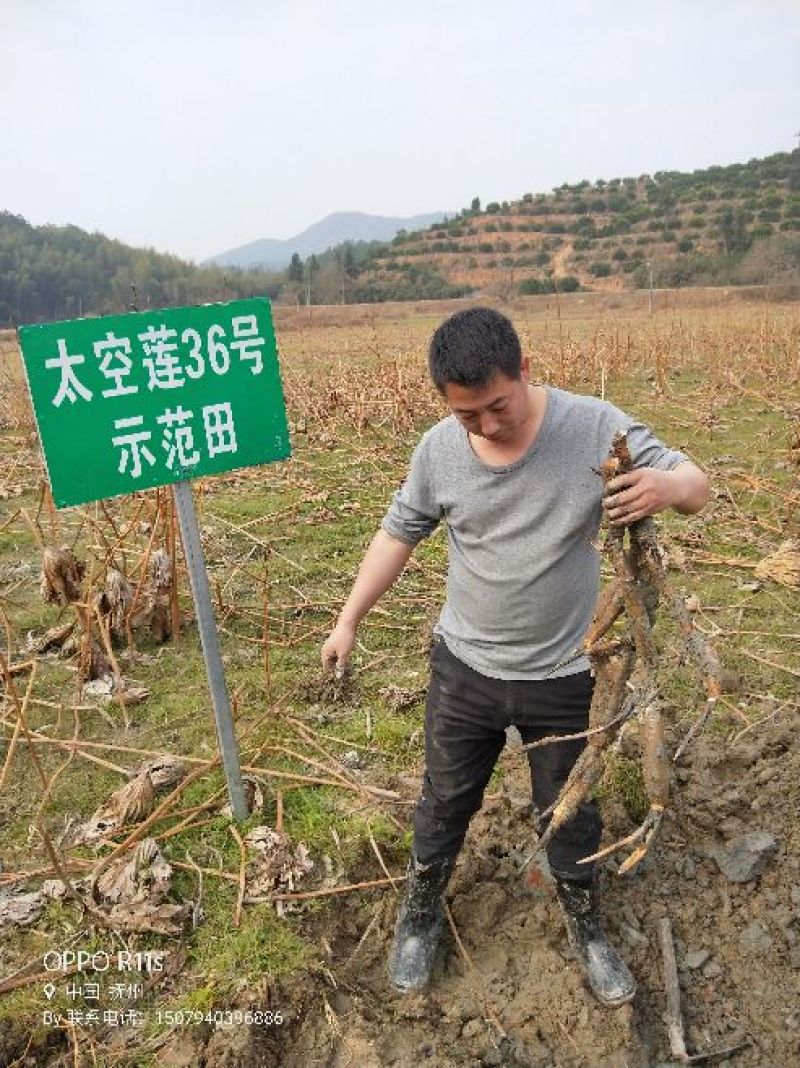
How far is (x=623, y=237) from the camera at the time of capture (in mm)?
46125

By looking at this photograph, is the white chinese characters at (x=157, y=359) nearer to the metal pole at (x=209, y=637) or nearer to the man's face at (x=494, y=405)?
the metal pole at (x=209, y=637)

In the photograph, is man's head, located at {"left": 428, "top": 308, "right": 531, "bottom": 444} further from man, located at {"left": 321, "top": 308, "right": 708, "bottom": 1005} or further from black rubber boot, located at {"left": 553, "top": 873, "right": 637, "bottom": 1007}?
black rubber boot, located at {"left": 553, "top": 873, "right": 637, "bottom": 1007}

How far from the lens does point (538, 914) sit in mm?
2062

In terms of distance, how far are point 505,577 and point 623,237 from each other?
162ft

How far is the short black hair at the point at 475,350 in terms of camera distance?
4.57ft

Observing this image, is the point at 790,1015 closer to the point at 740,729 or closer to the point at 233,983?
the point at 740,729

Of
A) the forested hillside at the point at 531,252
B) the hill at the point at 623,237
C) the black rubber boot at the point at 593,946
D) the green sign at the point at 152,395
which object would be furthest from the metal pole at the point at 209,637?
the hill at the point at 623,237

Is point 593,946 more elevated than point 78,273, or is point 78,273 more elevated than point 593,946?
point 78,273

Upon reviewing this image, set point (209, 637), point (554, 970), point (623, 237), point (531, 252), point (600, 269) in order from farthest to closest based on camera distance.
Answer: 1. point (531, 252)
2. point (623, 237)
3. point (600, 269)
4. point (209, 637)
5. point (554, 970)

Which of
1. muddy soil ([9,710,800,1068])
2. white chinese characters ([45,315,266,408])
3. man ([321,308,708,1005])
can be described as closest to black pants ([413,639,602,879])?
man ([321,308,708,1005])

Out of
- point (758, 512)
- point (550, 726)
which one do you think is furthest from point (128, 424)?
point (758, 512)

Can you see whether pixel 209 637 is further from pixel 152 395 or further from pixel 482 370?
pixel 482 370

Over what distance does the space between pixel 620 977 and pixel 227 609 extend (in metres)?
2.37

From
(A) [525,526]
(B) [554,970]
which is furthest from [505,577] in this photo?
(B) [554,970]
